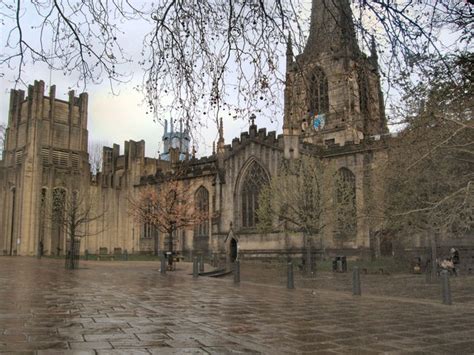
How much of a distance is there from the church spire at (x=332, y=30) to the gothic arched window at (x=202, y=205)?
4193 centimetres

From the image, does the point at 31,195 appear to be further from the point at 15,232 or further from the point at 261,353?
the point at 261,353

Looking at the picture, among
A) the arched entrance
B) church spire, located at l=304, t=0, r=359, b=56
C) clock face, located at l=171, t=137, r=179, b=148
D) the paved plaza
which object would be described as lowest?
the paved plaza

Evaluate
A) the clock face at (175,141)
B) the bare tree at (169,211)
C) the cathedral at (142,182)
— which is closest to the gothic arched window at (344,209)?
the cathedral at (142,182)

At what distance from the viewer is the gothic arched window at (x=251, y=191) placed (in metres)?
42.3

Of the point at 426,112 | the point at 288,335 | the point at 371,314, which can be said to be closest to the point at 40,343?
the point at 288,335

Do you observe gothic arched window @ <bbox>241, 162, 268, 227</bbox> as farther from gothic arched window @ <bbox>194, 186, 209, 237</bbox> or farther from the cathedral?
gothic arched window @ <bbox>194, 186, 209, 237</bbox>

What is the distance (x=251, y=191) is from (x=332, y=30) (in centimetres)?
3725

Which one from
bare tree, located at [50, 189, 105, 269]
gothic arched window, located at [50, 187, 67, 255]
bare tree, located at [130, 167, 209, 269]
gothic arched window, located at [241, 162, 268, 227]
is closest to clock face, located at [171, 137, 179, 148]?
bare tree, located at [130, 167, 209, 269]

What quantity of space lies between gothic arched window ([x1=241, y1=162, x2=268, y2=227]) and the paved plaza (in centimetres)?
2657

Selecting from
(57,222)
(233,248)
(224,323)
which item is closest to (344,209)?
(233,248)

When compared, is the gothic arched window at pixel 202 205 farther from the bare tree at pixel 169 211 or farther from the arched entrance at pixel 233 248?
the arched entrance at pixel 233 248

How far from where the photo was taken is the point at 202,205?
48750 millimetres

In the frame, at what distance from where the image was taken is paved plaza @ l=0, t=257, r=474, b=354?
7090mm

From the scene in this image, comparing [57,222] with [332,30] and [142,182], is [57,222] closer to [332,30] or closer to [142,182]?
[142,182]
